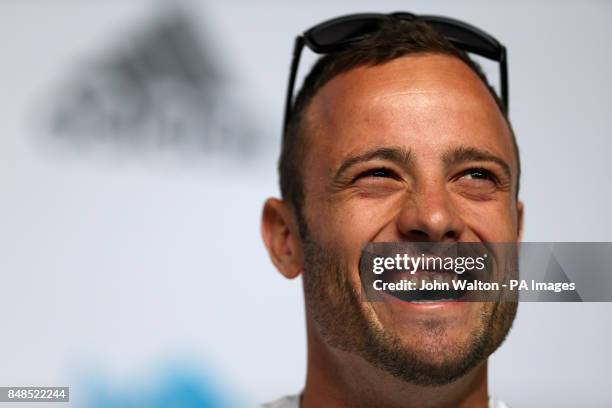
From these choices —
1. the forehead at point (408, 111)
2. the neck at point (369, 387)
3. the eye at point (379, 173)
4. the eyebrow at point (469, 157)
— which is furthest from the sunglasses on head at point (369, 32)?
the neck at point (369, 387)

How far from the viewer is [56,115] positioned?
2277 mm

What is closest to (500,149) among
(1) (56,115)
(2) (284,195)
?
(2) (284,195)

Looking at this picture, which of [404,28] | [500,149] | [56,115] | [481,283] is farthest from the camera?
[56,115]

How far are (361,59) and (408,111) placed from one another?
0.65 ft

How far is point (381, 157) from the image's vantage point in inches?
46.9

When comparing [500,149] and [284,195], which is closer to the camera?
[500,149]

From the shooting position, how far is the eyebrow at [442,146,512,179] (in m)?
1.17

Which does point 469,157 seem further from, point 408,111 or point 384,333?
point 384,333

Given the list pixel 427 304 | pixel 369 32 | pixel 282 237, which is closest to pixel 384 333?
pixel 427 304

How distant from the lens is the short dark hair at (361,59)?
134 centimetres

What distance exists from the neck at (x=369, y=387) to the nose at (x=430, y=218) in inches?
9.8

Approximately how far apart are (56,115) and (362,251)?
4.99ft

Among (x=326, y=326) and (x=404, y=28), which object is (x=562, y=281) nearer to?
(x=326, y=326)

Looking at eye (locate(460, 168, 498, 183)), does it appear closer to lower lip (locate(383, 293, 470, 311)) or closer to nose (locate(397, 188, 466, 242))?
nose (locate(397, 188, 466, 242))
